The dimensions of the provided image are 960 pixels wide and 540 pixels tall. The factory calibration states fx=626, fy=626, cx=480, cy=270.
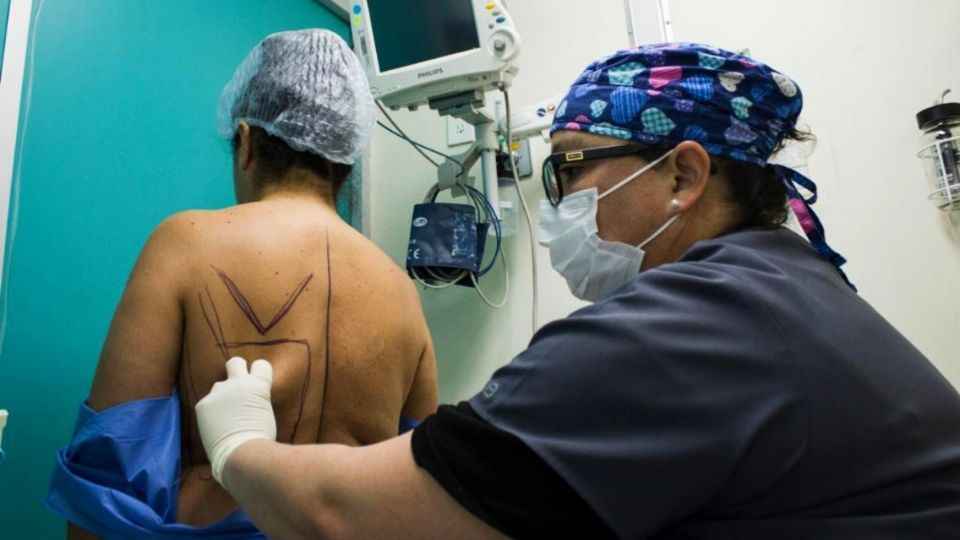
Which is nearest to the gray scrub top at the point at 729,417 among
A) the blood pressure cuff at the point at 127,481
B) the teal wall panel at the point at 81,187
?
the blood pressure cuff at the point at 127,481

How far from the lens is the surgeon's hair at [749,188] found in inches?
34.1

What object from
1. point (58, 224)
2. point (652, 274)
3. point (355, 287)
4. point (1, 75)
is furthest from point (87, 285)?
point (652, 274)

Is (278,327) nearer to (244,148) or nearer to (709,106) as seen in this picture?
(244,148)

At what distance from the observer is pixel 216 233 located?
99 cm

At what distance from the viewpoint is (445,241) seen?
170 cm

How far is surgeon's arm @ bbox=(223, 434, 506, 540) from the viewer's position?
57cm

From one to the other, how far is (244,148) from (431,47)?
2.15 feet

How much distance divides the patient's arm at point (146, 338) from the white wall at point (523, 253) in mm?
1065

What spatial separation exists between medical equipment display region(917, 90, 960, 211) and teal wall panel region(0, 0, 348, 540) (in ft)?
5.62

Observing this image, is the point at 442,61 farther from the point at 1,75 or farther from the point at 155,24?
the point at 1,75

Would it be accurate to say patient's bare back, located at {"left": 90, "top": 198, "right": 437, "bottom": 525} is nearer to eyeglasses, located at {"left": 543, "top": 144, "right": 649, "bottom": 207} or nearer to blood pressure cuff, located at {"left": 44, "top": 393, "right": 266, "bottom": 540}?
blood pressure cuff, located at {"left": 44, "top": 393, "right": 266, "bottom": 540}

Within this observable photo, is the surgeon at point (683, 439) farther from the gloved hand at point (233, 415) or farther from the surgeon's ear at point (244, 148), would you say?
the surgeon's ear at point (244, 148)

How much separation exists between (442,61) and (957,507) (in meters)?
1.35

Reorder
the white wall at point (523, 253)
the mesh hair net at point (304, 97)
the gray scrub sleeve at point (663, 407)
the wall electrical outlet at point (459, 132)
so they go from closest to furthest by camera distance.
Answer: the gray scrub sleeve at point (663, 407)
the mesh hair net at point (304, 97)
the white wall at point (523, 253)
the wall electrical outlet at point (459, 132)
